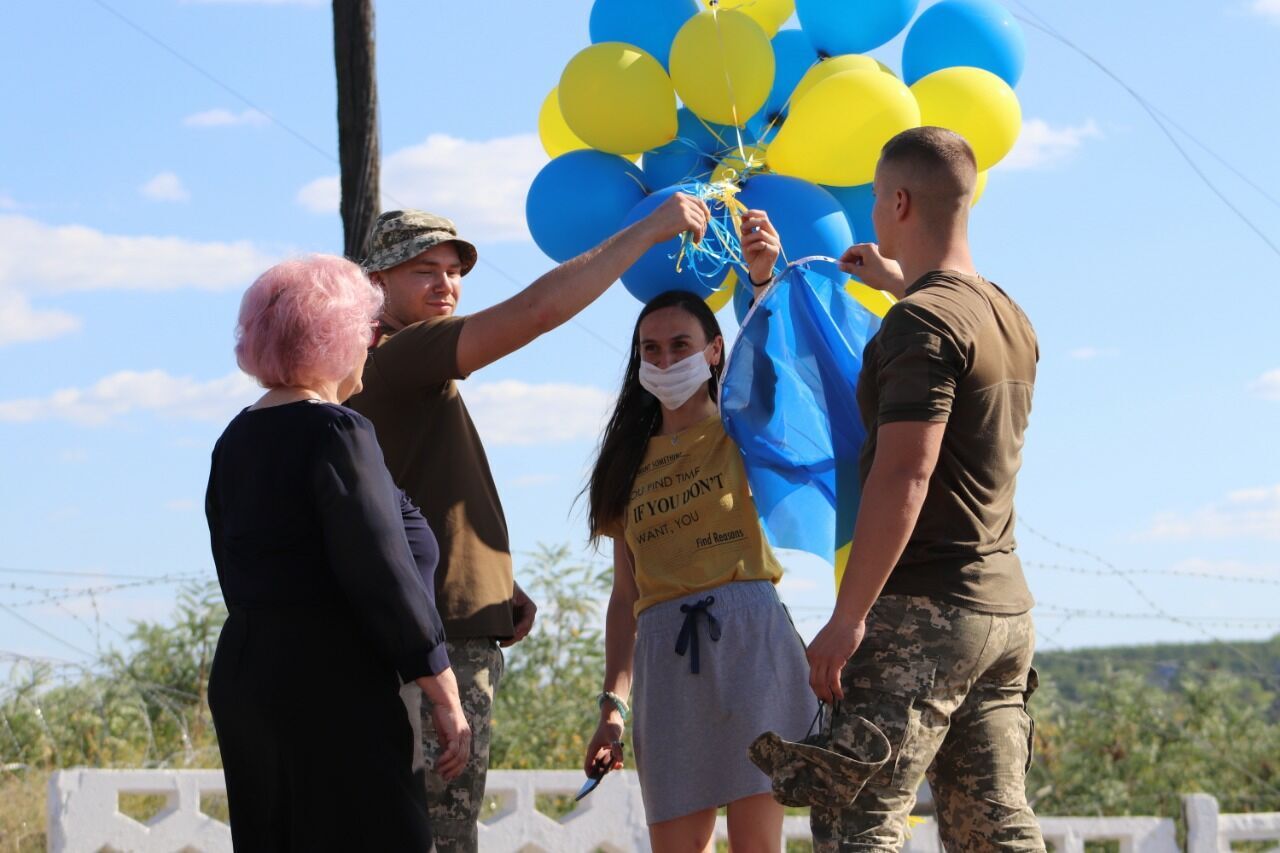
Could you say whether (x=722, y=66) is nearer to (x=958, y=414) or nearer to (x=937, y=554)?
(x=958, y=414)

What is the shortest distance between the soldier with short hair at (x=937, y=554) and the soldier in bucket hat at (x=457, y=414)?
74 cm

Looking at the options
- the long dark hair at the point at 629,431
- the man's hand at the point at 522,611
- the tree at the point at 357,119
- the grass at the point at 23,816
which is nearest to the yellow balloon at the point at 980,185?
the long dark hair at the point at 629,431

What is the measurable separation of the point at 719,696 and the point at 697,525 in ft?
1.51

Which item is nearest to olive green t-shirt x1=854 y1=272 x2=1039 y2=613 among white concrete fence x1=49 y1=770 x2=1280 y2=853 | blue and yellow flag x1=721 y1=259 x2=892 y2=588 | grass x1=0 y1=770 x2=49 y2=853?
Result: blue and yellow flag x1=721 y1=259 x2=892 y2=588

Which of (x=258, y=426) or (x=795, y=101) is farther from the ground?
(x=795, y=101)

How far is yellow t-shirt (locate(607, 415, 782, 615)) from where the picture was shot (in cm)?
422

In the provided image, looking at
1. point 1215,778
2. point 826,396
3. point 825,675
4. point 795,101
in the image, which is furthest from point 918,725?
point 1215,778

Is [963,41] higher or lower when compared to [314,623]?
higher

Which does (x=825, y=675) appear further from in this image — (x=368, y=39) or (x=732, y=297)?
(x=368, y=39)

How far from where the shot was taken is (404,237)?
436 cm

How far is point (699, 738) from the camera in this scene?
4129 millimetres

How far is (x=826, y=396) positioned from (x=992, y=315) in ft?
2.95

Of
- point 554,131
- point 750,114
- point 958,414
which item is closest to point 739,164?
point 750,114

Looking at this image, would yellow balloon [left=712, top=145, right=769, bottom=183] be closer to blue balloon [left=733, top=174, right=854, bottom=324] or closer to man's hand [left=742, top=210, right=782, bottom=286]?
blue balloon [left=733, top=174, right=854, bottom=324]
